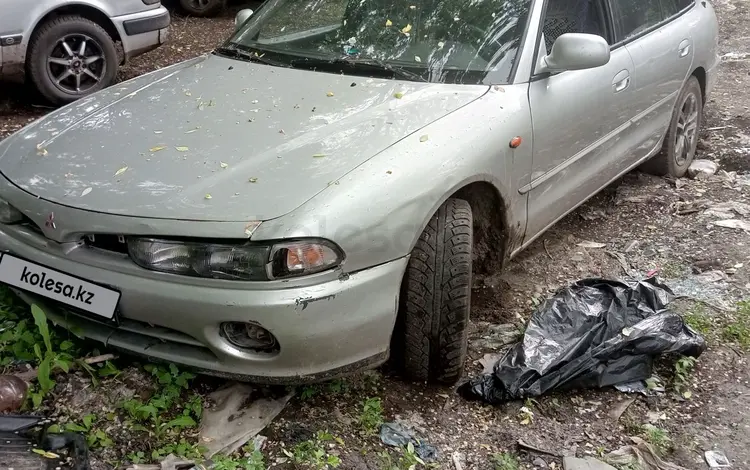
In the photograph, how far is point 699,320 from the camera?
11.3ft

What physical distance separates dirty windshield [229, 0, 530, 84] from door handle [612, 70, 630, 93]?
72cm

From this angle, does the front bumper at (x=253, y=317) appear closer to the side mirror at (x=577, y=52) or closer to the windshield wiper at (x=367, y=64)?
the windshield wiper at (x=367, y=64)

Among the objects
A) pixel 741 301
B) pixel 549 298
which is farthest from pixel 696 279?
pixel 549 298

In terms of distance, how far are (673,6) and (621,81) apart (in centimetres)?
117

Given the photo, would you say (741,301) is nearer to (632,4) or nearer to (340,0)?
(632,4)

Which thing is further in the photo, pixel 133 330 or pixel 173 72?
pixel 173 72

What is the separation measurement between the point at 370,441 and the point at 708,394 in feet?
4.76

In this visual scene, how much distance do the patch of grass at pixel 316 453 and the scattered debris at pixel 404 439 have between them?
0.18m

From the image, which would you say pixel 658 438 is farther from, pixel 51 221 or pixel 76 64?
pixel 76 64

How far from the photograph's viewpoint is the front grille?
2.47 m

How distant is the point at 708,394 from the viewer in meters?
2.99

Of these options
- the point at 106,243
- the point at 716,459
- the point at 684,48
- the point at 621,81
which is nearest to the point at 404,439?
the point at 716,459

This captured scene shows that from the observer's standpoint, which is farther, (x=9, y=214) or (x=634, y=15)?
(x=634, y=15)

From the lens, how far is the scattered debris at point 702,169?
520 cm
